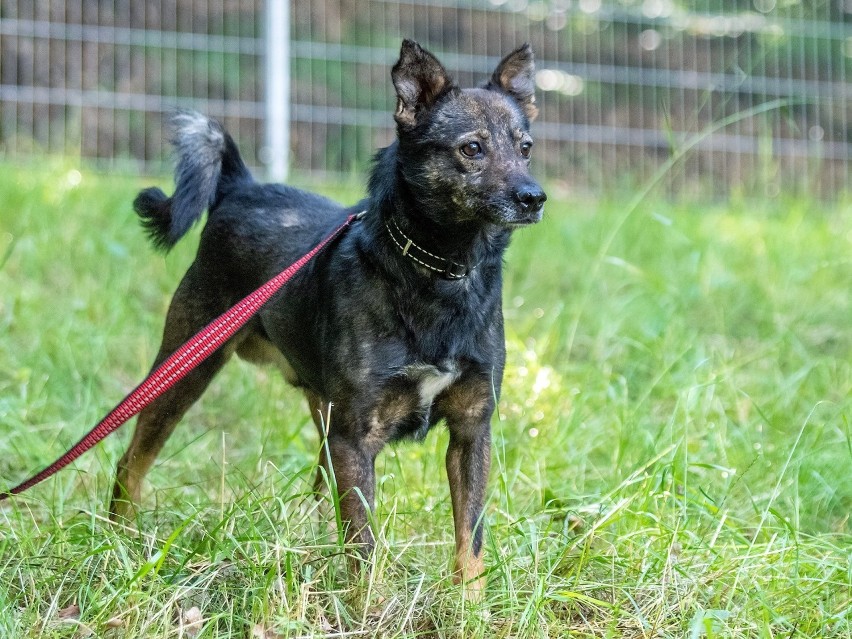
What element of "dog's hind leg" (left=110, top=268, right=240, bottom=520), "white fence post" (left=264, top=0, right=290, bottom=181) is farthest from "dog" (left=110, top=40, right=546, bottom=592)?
"white fence post" (left=264, top=0, right=290, bottom=181)

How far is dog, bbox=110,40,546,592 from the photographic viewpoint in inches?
117

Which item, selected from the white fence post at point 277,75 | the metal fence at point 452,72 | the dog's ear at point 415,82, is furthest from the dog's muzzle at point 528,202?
the white fence post at point 277,75

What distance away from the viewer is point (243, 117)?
7820mm

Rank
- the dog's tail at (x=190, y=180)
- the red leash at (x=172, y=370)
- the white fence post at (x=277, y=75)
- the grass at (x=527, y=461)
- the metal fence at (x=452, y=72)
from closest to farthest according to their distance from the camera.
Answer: the grass at (x=527, y=461), the red leash at (x=172, y=370), the dog's tail at (x=190, y=180), the white fence post at (x=277, y=75), the metal fence at (x=452, y=72)

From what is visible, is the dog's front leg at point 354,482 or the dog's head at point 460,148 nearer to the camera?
the dog's front leg at point 354,482

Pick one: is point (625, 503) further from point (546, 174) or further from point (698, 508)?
point (546, 174)

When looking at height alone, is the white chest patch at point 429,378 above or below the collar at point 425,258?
below

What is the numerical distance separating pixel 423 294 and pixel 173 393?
1129mm

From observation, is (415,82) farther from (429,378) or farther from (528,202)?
(429,378)

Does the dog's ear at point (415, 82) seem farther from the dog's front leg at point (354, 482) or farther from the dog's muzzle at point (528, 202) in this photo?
the dog's front leg at point (354, 482)

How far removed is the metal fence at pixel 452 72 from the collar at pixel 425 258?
4.31m

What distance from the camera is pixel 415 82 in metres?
3.26

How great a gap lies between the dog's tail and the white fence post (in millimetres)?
3523

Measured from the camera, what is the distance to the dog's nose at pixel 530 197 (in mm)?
2992
